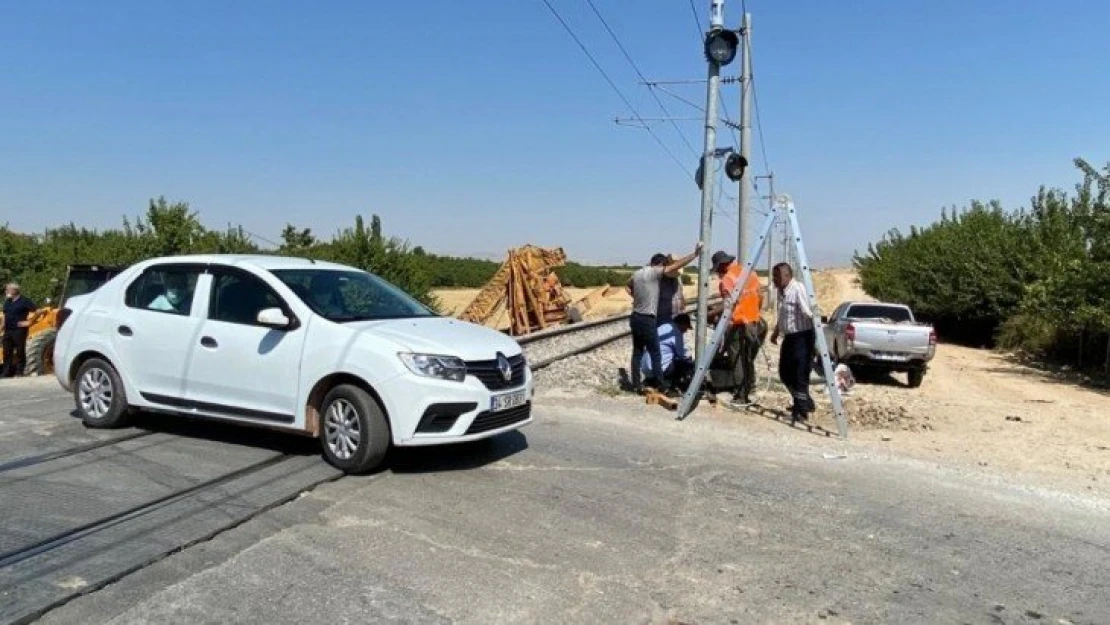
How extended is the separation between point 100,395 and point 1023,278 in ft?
96.6

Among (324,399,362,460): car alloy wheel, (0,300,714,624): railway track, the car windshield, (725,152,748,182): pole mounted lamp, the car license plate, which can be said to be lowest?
(0,300,714,624): railway track

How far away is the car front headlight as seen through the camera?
6463 millimetres

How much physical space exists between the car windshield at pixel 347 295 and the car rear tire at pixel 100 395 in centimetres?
192

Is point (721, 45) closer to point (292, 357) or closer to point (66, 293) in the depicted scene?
point (292, 357)

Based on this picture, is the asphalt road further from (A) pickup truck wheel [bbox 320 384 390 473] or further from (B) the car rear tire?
(B) the car rear tire

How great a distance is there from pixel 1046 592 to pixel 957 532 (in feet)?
3.56

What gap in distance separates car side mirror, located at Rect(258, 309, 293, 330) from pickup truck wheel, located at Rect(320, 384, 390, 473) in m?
0.69

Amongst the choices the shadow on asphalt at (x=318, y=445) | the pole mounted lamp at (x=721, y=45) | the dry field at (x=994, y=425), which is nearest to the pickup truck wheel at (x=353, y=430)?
the shadow on asphalt at (x=318, y=445)

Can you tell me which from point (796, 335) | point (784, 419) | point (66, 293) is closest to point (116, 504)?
point (796, 335)

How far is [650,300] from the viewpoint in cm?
1106

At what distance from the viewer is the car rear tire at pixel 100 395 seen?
7.79 m

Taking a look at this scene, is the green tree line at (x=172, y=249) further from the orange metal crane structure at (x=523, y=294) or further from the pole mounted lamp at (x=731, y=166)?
the pole mounted lamp at (x=731, y=166)

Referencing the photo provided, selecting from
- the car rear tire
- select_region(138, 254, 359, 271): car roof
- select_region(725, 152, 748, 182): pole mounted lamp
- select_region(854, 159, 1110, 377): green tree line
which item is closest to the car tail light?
the car rear tire

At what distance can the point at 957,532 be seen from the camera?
6.02 m
